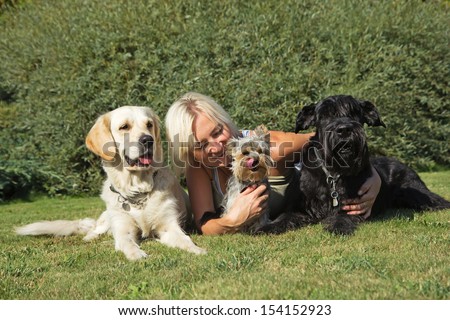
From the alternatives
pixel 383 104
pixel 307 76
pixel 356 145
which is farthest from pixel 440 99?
pixel 356 145

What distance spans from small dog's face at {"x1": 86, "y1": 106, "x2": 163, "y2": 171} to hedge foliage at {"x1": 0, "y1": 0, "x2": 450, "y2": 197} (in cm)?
470

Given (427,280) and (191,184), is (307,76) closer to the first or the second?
(191,184)

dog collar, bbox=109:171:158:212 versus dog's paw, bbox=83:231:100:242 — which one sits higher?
dog collar, bbox=109:171:158:212

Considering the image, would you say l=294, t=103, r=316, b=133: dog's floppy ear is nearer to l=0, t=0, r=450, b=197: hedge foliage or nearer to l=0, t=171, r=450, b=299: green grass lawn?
l=0, t=171, r=450, b=299: green grass lawn

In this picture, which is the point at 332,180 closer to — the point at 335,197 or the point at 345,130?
the point at 335,197

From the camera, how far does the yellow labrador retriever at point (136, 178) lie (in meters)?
5.09

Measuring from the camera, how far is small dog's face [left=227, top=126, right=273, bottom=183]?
502 cm

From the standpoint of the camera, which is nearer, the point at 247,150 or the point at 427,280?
the point at 427,280

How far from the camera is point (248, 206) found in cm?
502

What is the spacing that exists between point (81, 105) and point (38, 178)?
5.19 feet

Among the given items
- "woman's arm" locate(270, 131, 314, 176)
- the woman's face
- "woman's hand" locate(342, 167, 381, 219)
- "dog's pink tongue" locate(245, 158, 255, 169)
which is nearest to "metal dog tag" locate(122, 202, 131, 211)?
the woman's face

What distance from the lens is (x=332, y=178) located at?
17.5 feet

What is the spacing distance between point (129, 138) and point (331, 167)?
1.88m

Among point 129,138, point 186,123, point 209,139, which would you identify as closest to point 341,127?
point 209,139
